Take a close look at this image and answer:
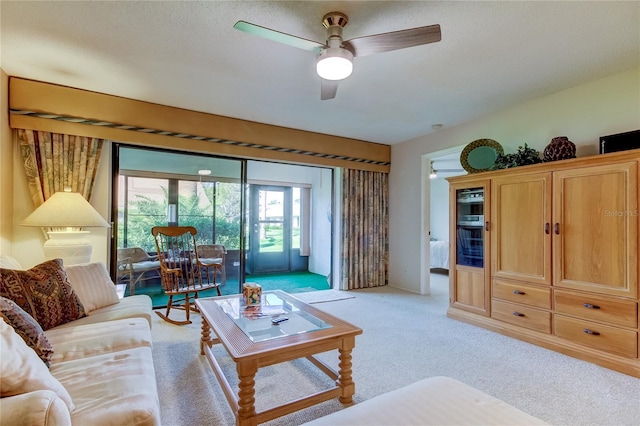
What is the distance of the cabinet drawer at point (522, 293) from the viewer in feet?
9.03

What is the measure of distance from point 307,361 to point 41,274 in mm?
1909

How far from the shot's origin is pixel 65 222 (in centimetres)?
265

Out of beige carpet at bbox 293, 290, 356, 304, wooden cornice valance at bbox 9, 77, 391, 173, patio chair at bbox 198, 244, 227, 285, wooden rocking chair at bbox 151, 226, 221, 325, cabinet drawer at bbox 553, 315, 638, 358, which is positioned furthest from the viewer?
beige carpet at bbox 293, 290, 356, 304

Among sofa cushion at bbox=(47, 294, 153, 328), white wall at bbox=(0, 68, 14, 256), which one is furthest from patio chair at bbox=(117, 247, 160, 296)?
sofa cushion at bbox=(47, 294, 153, 328)

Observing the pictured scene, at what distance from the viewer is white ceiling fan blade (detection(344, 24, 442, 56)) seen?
172 centimetres

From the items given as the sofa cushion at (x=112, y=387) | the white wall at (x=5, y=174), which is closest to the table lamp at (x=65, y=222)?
the white wall at (x=5, y=174)

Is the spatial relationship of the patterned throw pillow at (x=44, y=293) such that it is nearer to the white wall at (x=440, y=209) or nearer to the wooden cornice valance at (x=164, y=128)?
the wooden cornice valance at (x=164, y=128)

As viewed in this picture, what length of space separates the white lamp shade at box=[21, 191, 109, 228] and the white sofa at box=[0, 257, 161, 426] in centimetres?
52

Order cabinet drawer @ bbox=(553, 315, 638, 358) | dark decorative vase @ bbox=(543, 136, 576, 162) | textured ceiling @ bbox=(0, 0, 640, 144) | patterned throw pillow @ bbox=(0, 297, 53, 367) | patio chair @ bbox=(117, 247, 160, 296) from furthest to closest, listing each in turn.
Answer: patio chair @ bbox=(117, 247, 160, 296), dark decorative vase @ bbox=(543, 136, 576, 162), cabinet drawer @ bbox=(553, 315, 638, 358), textured ceiling @ bbox=(0, 0, 640, 144), patterned throw pillow @ bbox=(0, 297, 53, 367)

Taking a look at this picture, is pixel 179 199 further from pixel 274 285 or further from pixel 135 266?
pixel 274 285

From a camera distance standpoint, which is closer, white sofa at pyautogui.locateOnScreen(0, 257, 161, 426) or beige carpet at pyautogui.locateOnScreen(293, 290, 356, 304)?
white sofa at pyautogui.locateOnScreen(0, 257, 161, 426)

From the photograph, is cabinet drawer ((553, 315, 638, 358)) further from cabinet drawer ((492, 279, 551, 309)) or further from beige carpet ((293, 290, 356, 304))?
beige carpet ((293, 290, 356, 304))

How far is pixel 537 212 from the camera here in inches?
111

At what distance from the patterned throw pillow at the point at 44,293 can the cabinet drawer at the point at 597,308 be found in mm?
3759
